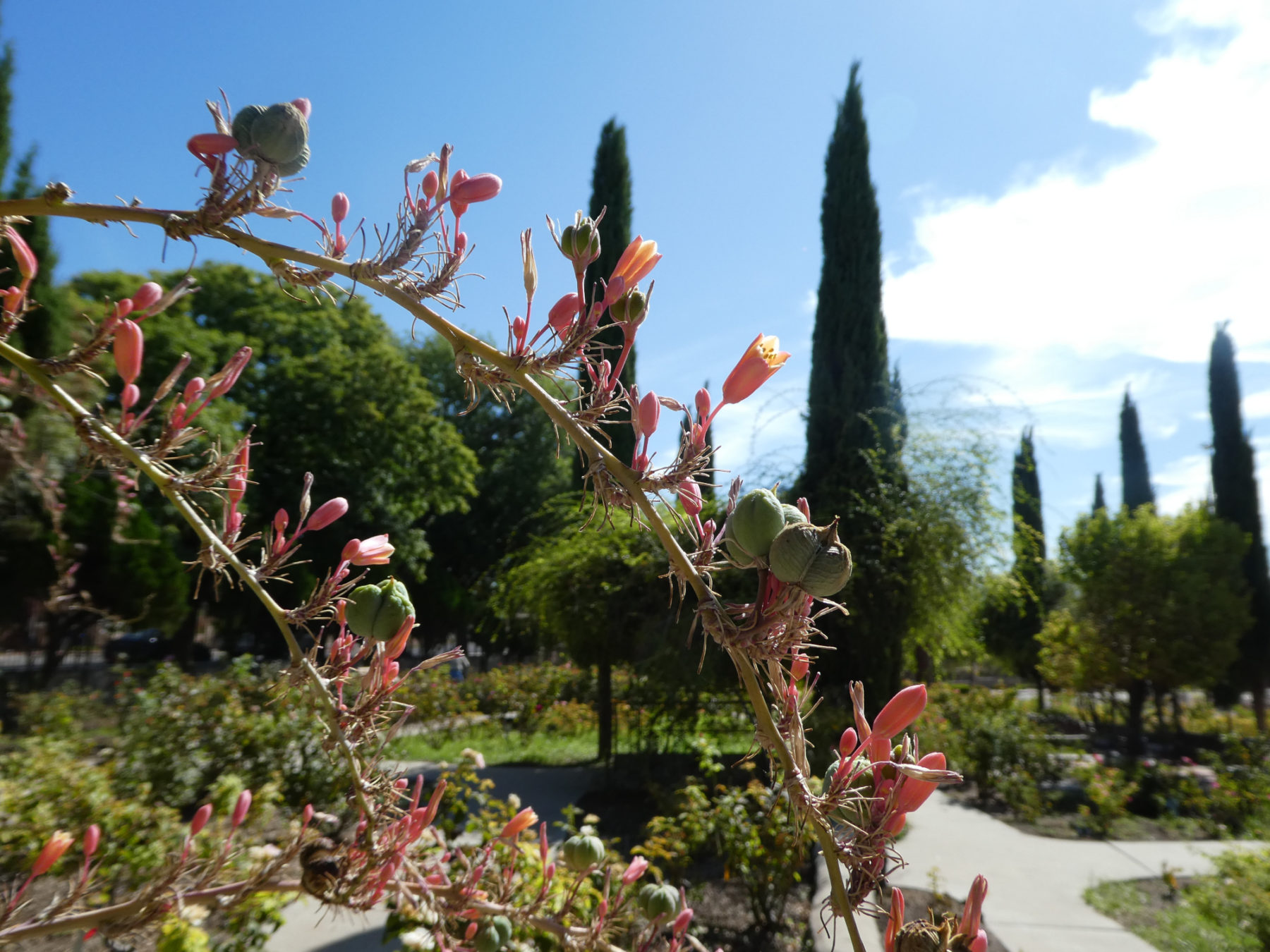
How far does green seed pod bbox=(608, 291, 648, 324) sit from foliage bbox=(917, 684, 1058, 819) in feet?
26.5

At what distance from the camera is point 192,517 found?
0.75m

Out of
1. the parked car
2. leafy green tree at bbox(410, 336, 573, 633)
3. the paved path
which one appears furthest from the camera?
leafy green tree at bbox(410, 336, 573, 633)

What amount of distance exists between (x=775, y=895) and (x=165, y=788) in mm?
4230

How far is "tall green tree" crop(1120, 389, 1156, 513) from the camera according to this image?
21.8m

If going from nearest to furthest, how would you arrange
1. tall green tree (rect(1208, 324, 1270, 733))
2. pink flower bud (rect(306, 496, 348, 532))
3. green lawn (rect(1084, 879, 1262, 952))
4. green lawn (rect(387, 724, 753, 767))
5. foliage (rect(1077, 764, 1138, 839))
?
pink flower bud (rect(306, 496, 348, 532))
green lawn (rect(1084, 879, 1262, 952))
foliage (rect(1077, 764, 1138, 839))
green lawn (rect(387, 724, 753, 767))
tall green tree (rect(1208, 324, 1270, 733))

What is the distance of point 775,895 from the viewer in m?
4.15

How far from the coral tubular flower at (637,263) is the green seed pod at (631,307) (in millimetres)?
16

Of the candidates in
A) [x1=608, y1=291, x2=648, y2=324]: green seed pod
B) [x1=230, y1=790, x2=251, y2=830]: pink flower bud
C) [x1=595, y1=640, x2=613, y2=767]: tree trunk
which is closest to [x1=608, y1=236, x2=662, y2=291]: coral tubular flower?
[x1=608, y1=291, x2=648, y2=324]: green seed pod

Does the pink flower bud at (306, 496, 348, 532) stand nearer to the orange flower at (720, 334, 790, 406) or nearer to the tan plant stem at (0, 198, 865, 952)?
the tan plant stem at (0, 198, 865, 952)

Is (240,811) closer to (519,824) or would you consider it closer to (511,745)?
(519,824)

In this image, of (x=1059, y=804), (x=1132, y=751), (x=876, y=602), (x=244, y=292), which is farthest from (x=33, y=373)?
(x=244, y=292)

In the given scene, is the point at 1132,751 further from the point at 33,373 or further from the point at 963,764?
the point at 33,373

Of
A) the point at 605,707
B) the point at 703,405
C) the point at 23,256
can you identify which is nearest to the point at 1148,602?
the point at 605,707

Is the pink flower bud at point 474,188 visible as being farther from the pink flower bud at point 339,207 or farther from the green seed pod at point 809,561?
the green seed pod at point 809,561
